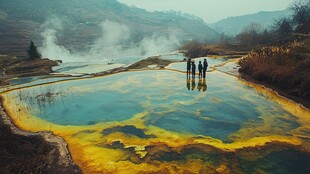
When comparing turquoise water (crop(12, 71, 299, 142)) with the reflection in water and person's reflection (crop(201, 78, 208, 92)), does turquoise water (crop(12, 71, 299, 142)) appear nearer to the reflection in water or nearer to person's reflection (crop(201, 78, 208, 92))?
the reflection in water

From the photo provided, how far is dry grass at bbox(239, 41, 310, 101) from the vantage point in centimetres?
1520

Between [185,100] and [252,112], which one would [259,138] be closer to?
[252,112]

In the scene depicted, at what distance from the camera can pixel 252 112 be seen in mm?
12727

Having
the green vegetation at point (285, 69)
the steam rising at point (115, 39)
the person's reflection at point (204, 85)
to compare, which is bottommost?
the person's reflection at point (204, 85)

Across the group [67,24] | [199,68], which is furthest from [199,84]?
[67,24]

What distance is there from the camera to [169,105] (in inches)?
561

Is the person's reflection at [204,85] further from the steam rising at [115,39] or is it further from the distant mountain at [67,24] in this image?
the steam rising at [115,39]

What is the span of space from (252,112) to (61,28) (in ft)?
416

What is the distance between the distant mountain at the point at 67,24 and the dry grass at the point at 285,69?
2489 inches

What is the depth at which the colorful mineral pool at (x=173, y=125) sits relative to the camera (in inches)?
320

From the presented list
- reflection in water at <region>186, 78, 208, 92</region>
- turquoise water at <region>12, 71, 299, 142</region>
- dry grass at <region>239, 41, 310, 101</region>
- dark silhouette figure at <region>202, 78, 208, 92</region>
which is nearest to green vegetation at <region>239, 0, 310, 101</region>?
dry grass at <region>239, 41, 310, 101</region>

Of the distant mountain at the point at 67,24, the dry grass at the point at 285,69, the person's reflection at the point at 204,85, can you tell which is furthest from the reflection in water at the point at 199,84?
the distant mountain at the point at 67,24

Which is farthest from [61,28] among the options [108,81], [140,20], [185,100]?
[185,100]

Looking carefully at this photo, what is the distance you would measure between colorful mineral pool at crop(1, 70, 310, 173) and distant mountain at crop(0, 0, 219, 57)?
6083 cm
